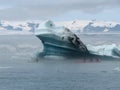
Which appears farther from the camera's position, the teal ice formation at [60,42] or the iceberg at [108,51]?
the iceberg at [108,51]

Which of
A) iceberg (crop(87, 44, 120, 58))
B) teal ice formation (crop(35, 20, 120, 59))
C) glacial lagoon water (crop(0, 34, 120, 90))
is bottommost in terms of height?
glacial lagoon water (crop(0, 34, 120, 90))

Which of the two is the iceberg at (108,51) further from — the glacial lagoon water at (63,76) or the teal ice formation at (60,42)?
the teal ice formation at (60,42)

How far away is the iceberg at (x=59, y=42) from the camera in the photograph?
115688 mm

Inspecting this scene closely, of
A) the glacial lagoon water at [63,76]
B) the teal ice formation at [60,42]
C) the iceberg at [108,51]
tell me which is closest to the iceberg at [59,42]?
the teal ice formation at [60,42]

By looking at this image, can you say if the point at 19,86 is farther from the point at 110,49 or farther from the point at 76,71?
the point at 110,49

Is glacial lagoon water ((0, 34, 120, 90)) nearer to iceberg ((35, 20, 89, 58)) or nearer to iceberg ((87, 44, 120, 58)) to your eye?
iceberg ((87, 44, 120, 58))

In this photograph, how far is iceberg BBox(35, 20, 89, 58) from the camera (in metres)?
116

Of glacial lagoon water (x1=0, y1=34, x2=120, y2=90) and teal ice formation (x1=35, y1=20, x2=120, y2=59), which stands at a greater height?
teal ice formation (x1=35, y1=20, x2=120, y2=59)

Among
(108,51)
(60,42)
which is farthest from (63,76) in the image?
(108,51)

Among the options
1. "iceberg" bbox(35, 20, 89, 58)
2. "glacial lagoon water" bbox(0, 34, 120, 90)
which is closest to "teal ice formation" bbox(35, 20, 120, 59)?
"iceberg" bbox(35, 20, 89, 58)

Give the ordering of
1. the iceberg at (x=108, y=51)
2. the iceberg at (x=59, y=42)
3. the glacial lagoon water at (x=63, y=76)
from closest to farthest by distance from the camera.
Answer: the glacial lagoon water at (x=63, y=76)
the iceberg at (x=59, y=42)
the iceberg at (x=108, y=51)

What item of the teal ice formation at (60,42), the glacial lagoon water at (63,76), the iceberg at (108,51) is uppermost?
the teal ice formation at (60,42)

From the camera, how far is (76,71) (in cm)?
10644

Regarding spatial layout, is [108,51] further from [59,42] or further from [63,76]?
[63,76]
